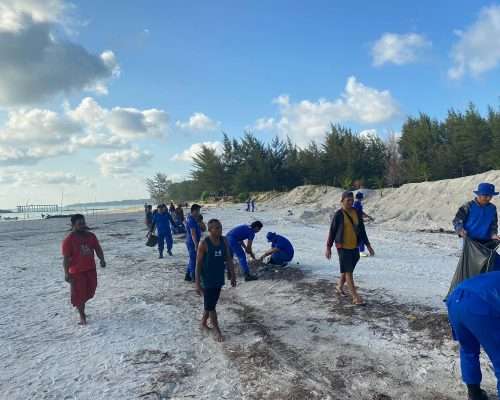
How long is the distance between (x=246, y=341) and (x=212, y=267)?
1.07 metres

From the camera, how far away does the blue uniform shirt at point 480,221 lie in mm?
5043

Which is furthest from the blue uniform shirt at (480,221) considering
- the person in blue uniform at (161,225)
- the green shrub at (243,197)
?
the green shrub at (243,197)

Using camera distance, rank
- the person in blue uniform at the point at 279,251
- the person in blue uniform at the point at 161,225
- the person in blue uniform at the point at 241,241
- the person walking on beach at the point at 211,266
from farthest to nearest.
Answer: the person in blue uniform at the point at 161,225, the person in blue uniform at the point at 279,251, the person in blue uniform at the point at 241,241, the person walking on beach at the point at 211,266

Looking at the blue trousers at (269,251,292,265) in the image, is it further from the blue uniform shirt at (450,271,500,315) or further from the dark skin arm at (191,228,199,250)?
the blue uniform shirt at (450,271,500,315)

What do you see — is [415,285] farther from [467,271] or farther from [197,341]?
[197,341]

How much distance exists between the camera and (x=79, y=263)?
6.26 m

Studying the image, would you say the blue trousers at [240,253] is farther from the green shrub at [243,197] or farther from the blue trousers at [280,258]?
the green shrub at [243,197]

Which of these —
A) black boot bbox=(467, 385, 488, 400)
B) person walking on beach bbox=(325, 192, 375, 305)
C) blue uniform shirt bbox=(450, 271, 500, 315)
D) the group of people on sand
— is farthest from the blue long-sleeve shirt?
blue uniform shirt bbox=(450, 271, 500, 315)

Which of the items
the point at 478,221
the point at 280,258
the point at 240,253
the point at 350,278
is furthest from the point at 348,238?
the point at 280,258

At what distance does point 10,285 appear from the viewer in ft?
30.3

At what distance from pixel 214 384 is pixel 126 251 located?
11.1 meters

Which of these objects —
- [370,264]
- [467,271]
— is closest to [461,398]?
[467,271]

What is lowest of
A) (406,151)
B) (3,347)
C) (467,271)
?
(3,347)

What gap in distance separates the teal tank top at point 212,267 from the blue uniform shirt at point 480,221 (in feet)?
10.6
